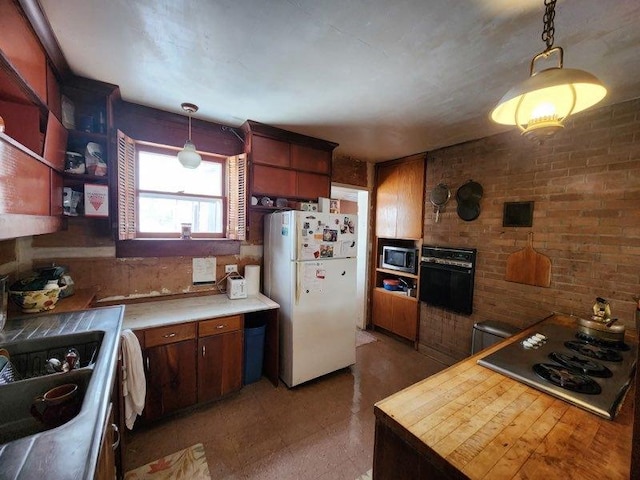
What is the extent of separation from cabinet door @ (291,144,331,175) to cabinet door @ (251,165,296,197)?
0.43ft

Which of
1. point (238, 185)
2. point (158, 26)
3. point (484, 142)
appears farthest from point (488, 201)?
point (158, 26)

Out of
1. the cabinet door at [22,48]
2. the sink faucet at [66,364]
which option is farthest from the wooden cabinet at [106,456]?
the cabinet door at [22,48]

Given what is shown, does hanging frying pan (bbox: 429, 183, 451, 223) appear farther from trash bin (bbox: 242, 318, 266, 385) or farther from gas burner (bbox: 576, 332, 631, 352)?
trash bin (bbox: 242, 318, 266, 385)

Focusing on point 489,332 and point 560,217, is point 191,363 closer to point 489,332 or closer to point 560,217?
point 489,332

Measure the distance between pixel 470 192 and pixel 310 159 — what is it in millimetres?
1760

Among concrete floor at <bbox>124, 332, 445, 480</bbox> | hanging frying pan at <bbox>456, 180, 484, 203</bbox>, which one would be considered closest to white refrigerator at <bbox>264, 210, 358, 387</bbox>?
concrete floor at <bbox>124, 332, 445, 480</bbox>

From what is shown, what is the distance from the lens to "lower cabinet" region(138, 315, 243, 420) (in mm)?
1964

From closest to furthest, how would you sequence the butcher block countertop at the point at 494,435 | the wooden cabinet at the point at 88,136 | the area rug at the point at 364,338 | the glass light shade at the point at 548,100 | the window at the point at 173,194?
1. the butcher block countertop at the point at 494,435
2. the glass light shade at the point at 548,100
3. the wooden cabinet at the point at 88,136
4. the window at the point at 173,194
5. the area rug at the point at 364,338

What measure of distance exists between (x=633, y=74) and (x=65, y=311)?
3.78 meters

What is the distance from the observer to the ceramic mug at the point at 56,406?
884 millimetres

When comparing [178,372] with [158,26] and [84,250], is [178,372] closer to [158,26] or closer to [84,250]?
[84,250]

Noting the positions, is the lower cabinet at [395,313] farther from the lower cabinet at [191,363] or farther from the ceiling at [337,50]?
the ceiling at [337,50]

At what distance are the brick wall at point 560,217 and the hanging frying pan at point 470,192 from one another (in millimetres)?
57

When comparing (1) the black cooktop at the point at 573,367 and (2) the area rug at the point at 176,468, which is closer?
(1) the black cooktop at the point at 573,367
